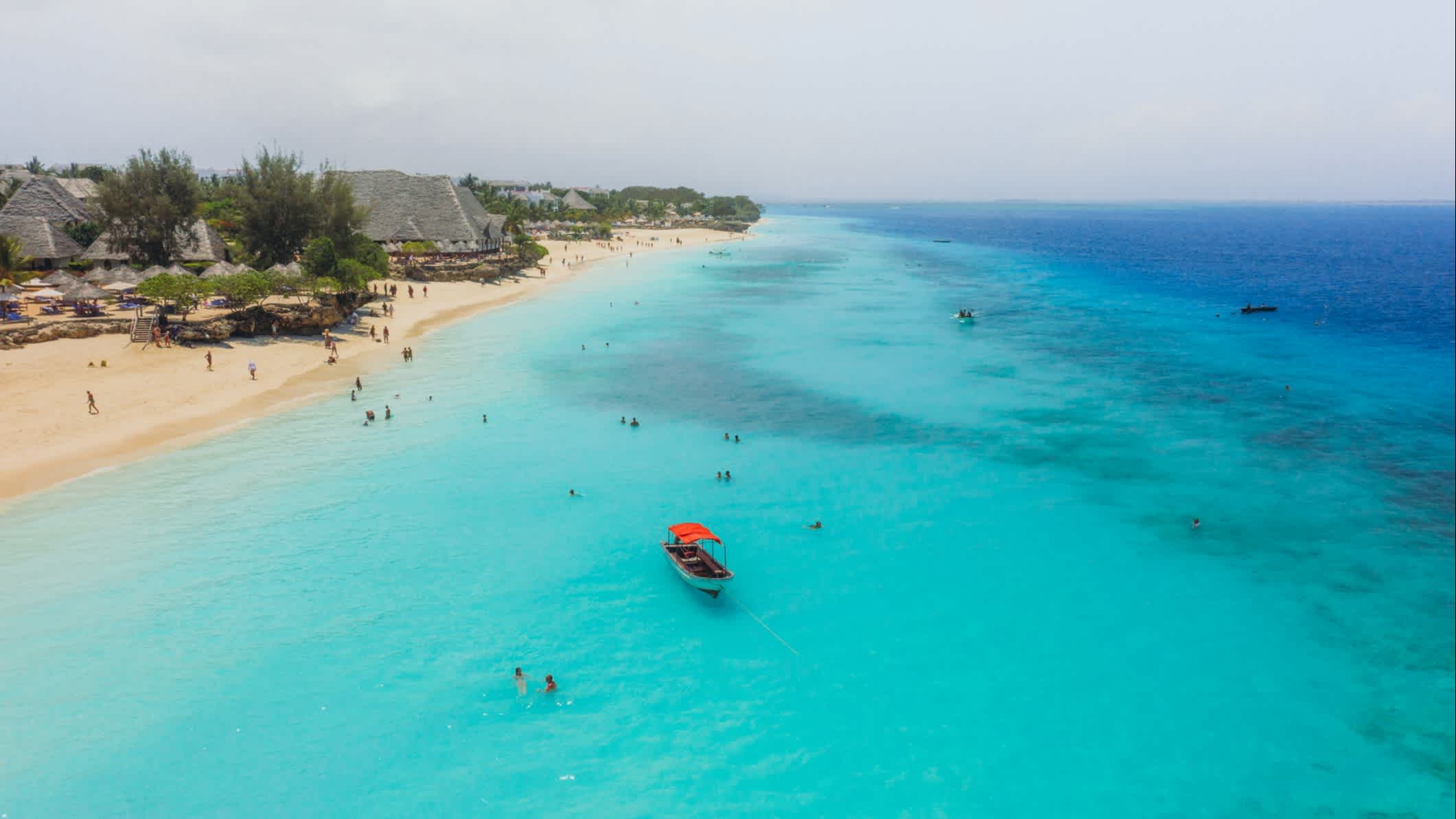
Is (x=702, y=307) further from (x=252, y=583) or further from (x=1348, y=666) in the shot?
(x=1348, y=666)

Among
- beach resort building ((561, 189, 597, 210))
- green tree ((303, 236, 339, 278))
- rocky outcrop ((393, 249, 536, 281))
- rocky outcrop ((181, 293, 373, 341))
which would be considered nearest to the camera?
rocky outcrop ((181, 293, 373, 341))

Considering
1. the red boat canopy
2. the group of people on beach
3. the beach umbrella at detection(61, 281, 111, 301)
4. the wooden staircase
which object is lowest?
the group of people on beach

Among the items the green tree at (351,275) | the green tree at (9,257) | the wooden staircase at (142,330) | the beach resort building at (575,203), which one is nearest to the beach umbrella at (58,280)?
the green tree at (9,257)

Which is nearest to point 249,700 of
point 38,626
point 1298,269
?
point 38,626

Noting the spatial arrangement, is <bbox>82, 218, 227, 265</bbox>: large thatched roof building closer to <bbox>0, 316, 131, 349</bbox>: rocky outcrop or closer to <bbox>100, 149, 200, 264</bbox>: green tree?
<bbox>100, 149, 200, 264</bbox>: green tree

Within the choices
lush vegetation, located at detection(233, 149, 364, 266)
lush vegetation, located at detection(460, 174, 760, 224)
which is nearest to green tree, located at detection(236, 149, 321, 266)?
lush vegetation, located at detection(233, 149, 364, 266)

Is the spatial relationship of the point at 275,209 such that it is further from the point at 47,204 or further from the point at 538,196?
the point at 538,196

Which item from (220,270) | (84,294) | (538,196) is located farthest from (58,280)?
(538,196)
